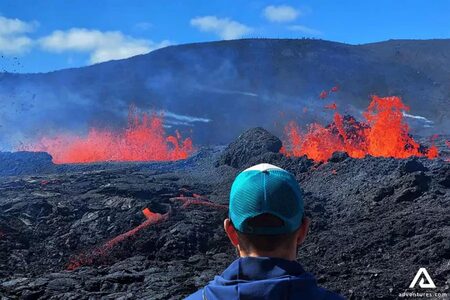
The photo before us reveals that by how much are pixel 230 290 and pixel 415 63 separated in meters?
63.0

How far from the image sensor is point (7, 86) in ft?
167

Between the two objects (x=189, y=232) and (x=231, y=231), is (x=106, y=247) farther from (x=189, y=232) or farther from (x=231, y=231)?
(x=231, y=231)

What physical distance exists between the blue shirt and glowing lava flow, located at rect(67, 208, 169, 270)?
930cm

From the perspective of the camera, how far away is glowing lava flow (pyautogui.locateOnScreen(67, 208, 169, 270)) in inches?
440

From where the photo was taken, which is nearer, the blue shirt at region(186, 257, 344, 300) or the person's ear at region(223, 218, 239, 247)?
the blue shirt at region(186, 257, 344, 300)

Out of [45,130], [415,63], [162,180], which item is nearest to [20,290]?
[162,180]

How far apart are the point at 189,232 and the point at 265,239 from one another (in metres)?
9.83

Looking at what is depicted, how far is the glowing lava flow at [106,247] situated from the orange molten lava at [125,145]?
840 inches

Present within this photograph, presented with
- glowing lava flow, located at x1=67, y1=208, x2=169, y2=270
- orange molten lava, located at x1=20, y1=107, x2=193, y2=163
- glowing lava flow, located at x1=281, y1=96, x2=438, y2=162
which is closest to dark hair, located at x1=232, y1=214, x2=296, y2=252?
glowing lava flow, located at x1=67, y1=208, x2=169, y2=270

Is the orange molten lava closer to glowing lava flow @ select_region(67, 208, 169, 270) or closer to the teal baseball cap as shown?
glowing lava flow @ select_region(67, 208, 169, 270)

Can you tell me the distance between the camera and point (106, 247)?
11.7 metres
